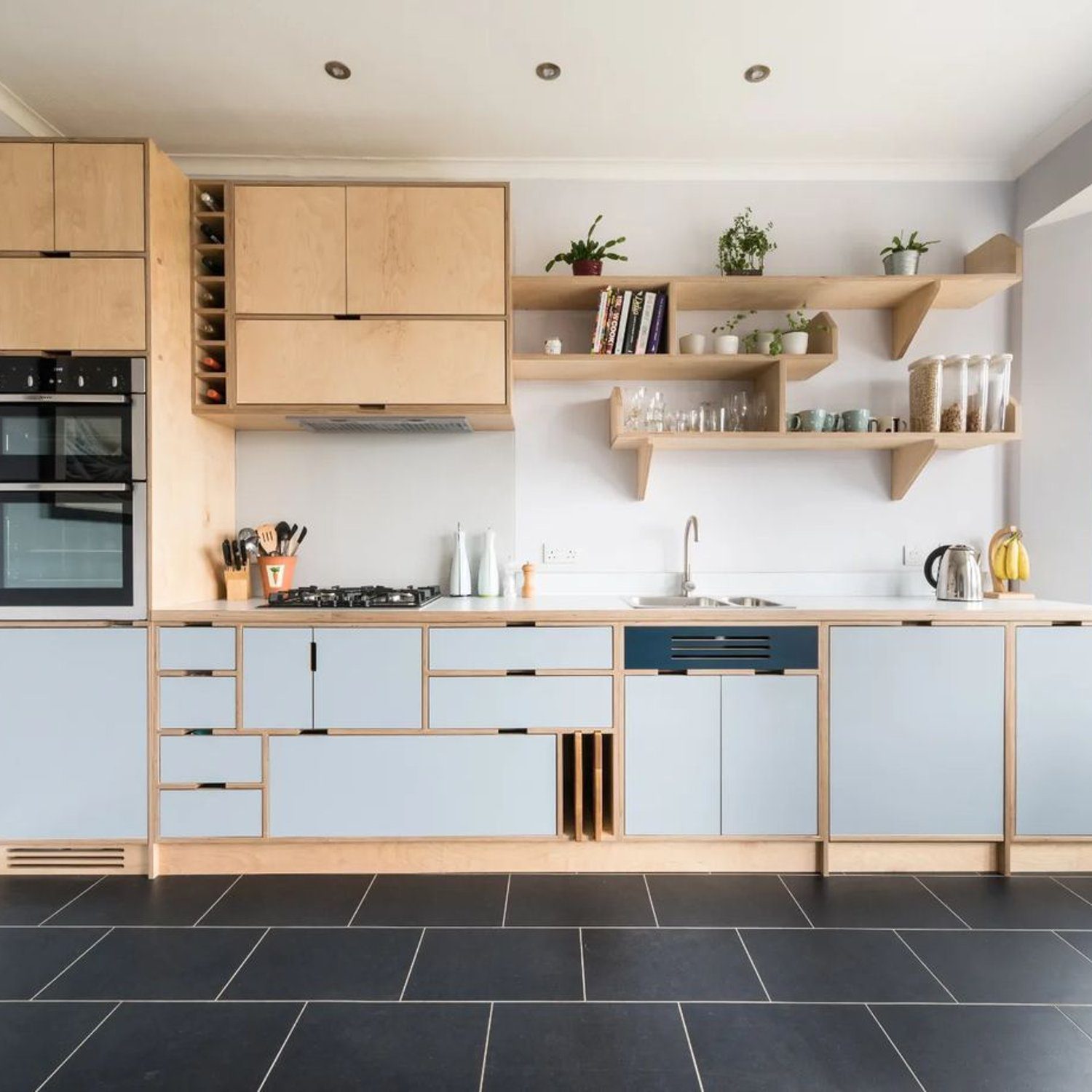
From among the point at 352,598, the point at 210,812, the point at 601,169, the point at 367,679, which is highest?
→ the point at 601,169

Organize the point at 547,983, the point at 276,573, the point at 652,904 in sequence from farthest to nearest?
the point at 276,573 < the point at 652,904 < the point at 547,983

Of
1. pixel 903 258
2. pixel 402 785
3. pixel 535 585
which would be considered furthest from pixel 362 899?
pixel 903 258

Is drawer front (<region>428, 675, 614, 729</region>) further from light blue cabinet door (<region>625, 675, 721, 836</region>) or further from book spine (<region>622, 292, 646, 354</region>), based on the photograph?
book spine (<region>622, 292, 646, 354</region>)

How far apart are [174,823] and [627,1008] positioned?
5.21 ft

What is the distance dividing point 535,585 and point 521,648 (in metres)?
0.65

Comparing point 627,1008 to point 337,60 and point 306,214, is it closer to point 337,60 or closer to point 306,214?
A: point 306,214

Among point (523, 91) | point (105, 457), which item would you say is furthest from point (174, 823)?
point (523, 91)

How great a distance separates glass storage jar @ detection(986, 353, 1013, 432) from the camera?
270cm

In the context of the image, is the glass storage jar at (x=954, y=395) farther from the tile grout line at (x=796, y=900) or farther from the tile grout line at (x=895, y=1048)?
the tile grout line at (x=895, y=1048)

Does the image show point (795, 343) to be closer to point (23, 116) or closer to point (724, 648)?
point (724, 648)

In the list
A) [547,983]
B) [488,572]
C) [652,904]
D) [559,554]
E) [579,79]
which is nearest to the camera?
[547,983]

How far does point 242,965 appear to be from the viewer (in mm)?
1890

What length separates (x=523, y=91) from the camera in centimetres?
252

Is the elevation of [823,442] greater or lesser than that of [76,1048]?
greater
